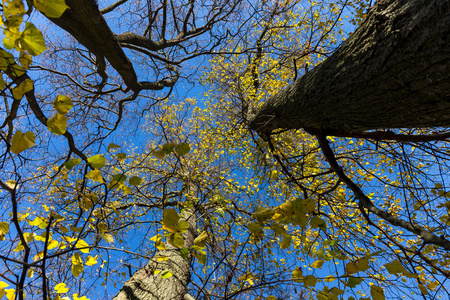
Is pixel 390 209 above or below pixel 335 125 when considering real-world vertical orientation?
below

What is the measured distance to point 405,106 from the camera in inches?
43.0

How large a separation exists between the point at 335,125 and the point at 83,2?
96.7 inches

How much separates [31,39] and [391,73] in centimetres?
148

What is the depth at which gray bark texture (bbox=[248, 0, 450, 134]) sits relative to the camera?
83 centimetres

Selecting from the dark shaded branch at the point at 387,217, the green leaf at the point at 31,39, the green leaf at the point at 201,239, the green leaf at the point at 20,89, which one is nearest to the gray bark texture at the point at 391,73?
the dark shaded branch at the point at 387,217

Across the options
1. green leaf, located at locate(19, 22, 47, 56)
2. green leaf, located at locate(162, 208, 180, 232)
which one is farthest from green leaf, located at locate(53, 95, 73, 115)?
green leaf, located at locate(162, 208, 180, 232)

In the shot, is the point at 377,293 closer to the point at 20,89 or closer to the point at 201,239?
the point at 201,239

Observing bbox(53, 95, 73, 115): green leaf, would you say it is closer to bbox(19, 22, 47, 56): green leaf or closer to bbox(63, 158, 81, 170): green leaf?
bbox(19, 22, 47, 56): green leaf

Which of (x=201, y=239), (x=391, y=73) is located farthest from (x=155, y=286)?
(x=391, y=73)

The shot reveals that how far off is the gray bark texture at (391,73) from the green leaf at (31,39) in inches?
55.6

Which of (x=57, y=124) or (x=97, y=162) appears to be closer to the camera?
(x=57, y=124)

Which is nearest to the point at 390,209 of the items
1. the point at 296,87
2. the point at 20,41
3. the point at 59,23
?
the point at 296,87

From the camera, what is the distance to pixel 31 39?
0.57 m

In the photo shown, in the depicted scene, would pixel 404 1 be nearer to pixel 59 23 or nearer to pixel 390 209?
pixel 59 23
